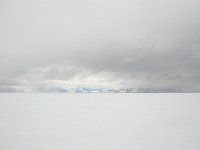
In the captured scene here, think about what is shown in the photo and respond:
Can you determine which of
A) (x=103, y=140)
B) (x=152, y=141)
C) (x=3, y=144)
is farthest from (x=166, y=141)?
(x=3, y=144)

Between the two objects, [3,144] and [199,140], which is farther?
[199,140]

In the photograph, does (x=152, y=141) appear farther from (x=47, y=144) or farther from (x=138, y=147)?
(x=47, y=144)

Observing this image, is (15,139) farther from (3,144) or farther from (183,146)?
(183,146)

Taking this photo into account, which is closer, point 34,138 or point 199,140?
point 199,140

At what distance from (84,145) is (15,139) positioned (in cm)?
443

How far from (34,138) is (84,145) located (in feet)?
12.3

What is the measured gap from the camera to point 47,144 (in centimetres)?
1504

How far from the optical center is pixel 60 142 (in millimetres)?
15719

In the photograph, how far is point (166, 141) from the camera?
16.3 meters

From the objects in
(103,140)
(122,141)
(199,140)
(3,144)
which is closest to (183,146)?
(199,140)

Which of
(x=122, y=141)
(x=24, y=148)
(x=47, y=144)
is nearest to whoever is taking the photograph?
(x=24, y=148)

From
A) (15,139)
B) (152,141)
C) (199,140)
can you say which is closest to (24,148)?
(15,139)

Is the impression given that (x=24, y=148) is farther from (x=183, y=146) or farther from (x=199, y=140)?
(x=199, y=140)

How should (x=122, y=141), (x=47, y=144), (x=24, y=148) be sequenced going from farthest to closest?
(x=122, y=141) → (x=47, y=144) → (x=24, y=148)
